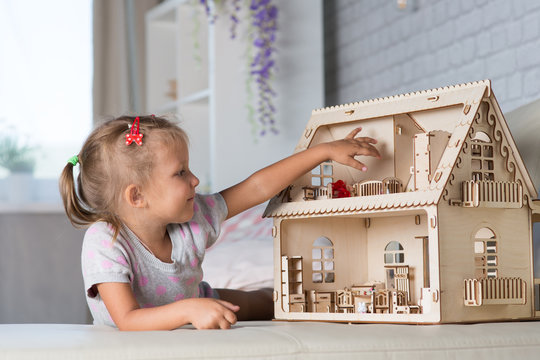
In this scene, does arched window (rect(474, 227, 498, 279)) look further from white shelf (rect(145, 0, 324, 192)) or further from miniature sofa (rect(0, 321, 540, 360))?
white shelf (rect(145, 0, 324, 192))

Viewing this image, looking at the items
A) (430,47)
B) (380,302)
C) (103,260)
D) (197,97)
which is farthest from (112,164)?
(197,97)

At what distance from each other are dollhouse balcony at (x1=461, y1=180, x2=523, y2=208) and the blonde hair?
55cm

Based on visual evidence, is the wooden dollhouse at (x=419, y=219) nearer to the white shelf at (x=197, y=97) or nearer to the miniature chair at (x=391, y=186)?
the miniature chair at (x=391, y=186)

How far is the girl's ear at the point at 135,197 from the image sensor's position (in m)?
1.37

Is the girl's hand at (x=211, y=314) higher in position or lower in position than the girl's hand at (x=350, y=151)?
lower

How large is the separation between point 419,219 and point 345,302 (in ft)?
0.68

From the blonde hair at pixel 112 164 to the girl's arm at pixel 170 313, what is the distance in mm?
144

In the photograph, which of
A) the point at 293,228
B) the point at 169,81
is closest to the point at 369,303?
the point at 293,228

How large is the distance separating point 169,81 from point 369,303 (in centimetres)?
250

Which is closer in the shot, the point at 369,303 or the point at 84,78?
the point at 369,303

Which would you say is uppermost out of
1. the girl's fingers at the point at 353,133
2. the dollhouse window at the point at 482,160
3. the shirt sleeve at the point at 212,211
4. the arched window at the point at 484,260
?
the girl's fingers at the point at 353,133

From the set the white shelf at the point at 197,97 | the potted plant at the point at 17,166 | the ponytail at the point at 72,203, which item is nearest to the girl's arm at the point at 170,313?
the ponytail at the point at 72,203

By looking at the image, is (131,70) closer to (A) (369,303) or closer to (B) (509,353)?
(A) (369,303)

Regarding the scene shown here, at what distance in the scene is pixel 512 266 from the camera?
3.98 ft
